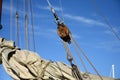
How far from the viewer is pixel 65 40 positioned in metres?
8.93

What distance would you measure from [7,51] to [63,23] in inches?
100

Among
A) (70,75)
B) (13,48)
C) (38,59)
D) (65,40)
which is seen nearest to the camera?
(65,40)

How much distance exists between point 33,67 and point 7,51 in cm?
105

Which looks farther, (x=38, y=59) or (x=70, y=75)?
(x=38, y=59)

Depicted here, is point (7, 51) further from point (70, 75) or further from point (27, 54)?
point (70, 75)

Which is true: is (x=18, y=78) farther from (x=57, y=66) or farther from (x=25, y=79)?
(x=57, y=66)

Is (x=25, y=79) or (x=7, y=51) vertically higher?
(x=7, y=51)

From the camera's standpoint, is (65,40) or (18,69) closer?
(65,40)

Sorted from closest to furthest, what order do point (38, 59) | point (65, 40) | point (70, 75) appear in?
point (65, 40) < point (70, 75) < point (38, 59)

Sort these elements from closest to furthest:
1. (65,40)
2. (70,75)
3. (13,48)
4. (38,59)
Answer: (65,40) < (70,75) < (38,59) < (13,48)

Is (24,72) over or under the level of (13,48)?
under

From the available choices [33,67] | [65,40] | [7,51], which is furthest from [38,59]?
[65,40]

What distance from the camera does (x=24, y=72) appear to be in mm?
10234

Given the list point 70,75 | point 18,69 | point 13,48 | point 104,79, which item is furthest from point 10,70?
point 104,79
